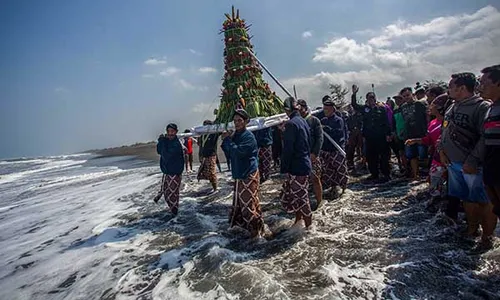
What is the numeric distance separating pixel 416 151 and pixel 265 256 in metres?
4.54

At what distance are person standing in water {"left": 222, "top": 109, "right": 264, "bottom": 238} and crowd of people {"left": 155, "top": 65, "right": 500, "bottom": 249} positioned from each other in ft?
0.05

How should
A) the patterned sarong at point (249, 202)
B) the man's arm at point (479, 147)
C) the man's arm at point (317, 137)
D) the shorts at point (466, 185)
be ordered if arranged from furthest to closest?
the man's arm at point (317, 137), the patterned sarong at point (249, 202), the shorts at point (466, 185), the man's arm at point (479, 147)

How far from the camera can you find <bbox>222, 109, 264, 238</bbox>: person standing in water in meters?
4.53

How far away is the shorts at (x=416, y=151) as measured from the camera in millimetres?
6773

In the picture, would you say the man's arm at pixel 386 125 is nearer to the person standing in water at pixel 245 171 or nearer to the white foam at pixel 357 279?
the person standing in water at pixel 245 171

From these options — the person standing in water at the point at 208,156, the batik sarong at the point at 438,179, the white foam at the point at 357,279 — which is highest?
the person standing in water at the point at 208,156

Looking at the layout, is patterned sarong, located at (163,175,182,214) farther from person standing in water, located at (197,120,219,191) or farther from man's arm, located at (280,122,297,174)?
man's arm, located at (280,122,297,174)

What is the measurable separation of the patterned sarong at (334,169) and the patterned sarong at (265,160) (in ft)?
5.62

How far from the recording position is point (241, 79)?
7.25m

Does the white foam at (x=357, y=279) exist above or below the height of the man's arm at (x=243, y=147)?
below

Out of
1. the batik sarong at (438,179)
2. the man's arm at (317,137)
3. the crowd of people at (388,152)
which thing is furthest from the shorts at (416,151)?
the man's arm at (317,137)

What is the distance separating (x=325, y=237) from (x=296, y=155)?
1.20 metres

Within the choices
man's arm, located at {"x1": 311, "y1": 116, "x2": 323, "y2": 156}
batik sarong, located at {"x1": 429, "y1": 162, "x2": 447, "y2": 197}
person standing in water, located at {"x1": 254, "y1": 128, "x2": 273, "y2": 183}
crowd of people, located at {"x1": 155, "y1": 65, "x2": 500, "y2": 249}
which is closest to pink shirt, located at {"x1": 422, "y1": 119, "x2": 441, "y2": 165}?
crowd of people, located at {"x1": 155, "y1": 65, "x2": 500, "y2": 249}

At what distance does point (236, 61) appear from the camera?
7387 millimetres
